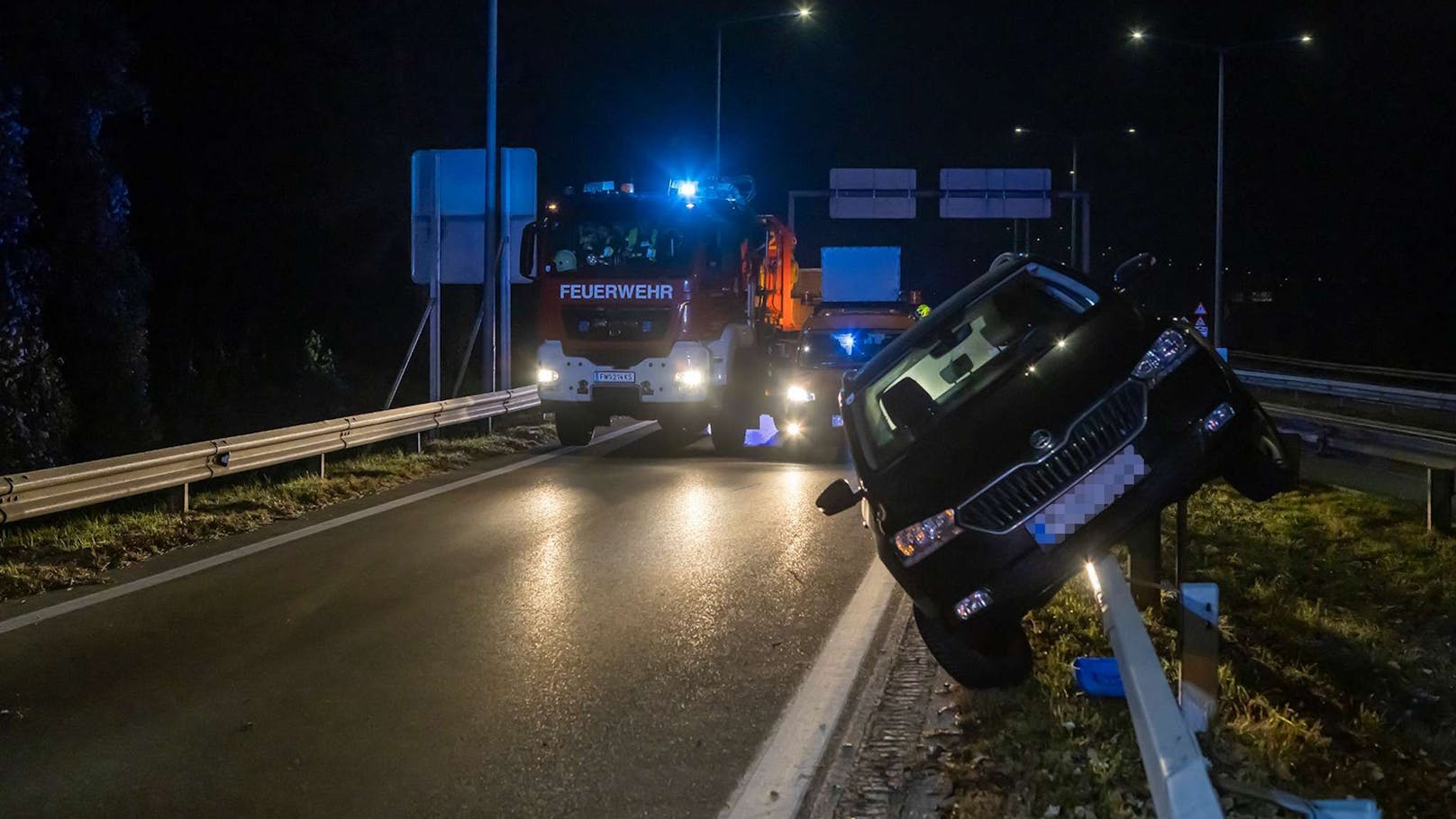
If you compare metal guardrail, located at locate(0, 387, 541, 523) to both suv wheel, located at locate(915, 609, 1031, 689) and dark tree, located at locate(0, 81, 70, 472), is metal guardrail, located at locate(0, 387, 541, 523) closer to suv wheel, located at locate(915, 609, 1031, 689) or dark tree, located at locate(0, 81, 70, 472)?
dark tree, located at locate(0, 81, 70, 472)

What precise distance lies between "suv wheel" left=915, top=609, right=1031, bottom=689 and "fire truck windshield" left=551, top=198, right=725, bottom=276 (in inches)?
455

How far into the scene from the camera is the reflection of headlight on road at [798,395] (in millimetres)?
17781

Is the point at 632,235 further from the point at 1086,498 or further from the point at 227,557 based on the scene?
the point at 1086,498

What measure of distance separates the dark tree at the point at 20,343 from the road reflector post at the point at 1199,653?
48.8 ft

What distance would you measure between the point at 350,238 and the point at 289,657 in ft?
94.9

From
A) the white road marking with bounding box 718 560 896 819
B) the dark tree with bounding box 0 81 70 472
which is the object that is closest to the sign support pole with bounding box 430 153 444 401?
the dark tree with bounding box 0 81 70 472

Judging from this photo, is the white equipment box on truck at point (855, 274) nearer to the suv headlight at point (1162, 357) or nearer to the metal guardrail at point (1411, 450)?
the metal guardrail at point (1411, 450)

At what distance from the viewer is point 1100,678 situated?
20.5ft

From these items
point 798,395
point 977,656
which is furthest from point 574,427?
point 977,656

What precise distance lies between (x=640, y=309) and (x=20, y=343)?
7.26m

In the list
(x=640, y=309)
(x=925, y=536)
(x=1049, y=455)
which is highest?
(x=640, y=309)

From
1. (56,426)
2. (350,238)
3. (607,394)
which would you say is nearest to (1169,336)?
(607,394)

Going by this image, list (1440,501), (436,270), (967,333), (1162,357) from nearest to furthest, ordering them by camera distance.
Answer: (1162,357) → (967,333) → (1440,501) → (436,270)

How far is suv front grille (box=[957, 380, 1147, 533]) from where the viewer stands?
18.7 feet
